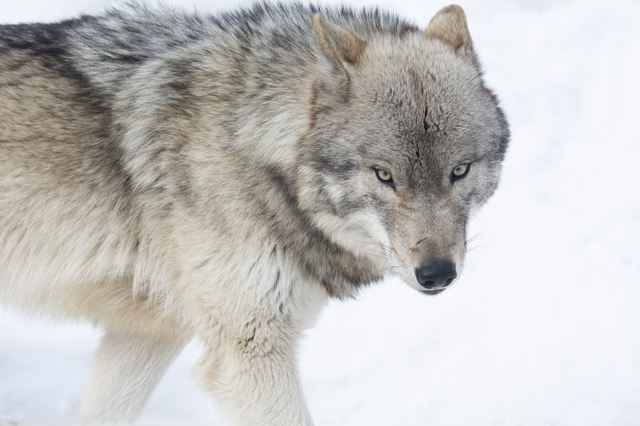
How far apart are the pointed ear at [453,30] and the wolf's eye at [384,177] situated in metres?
0.78

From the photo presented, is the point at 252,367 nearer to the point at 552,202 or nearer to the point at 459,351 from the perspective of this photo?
the point at 459,351

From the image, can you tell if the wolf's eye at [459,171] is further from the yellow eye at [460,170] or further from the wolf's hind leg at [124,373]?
the wolf's hind leg at [124,373]

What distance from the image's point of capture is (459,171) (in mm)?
2373

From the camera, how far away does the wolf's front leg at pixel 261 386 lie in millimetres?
2494

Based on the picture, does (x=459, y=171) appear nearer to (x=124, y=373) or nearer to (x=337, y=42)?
(x=337, y=42)

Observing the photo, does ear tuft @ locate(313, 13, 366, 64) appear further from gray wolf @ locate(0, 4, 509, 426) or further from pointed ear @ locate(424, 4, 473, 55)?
pointed ear @ locate(424, 4, 473, 55)

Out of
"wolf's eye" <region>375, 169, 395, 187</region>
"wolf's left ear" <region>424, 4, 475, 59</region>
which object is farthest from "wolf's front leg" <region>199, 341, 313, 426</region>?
"wolf's left ear" <region>424, 4, 475, 59</region>

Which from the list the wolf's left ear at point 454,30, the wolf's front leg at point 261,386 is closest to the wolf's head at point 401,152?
the wolf's left ear at point 454,30

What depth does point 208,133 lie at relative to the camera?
8.41ft

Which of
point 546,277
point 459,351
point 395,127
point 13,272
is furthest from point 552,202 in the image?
point 13,272

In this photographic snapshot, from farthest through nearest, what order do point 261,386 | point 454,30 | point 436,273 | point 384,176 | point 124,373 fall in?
point 124,373 < point 454,30 < point 261,386 < point 384,176 < point 436,273

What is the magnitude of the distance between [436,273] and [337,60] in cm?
98

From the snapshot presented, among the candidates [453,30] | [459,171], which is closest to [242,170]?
[459,171]

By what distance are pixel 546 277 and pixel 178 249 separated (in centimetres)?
312
